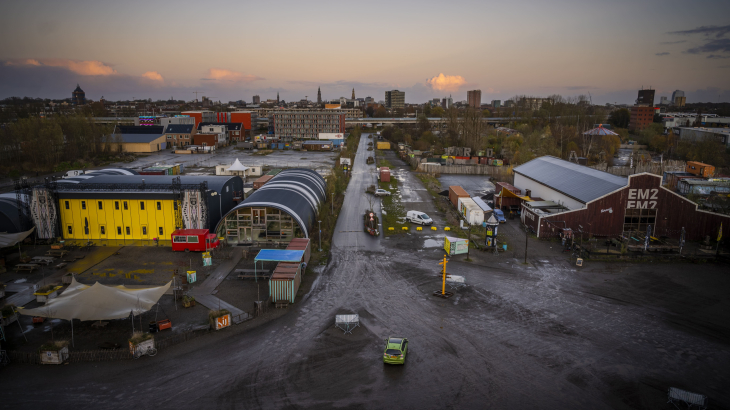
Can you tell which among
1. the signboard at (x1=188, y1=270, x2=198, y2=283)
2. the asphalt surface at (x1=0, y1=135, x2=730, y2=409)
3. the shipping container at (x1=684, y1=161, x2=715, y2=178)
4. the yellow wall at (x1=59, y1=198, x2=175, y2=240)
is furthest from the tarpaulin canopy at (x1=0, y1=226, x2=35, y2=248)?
the shipping container at (x1=684, y1=161, x2=715, y2=178)

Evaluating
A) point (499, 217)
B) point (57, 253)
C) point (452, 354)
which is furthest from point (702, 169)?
point (57, 253)

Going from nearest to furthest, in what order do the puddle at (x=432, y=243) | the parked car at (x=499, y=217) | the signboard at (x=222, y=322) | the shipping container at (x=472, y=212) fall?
1. the signboard at (x=222, y=322)
2. the puddle at (x=432, y=243)
3. the shipping container at (x=472, y=212)
4. the parked car at (x=499, y=217)

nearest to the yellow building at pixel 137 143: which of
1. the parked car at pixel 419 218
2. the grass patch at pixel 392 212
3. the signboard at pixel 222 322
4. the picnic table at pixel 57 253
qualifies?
the grass patch at pixel 392 212

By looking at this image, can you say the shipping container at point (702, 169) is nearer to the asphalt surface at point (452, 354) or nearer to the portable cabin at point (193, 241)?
the asphalt surface at point (452, 354)

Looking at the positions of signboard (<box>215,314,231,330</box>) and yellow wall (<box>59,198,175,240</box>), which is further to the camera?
yellow wall (<box>59,198,175,240</box>)

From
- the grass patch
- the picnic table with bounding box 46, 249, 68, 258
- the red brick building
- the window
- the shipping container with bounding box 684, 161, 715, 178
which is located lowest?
the picnic table with bounding box 46, 249, 68, 258

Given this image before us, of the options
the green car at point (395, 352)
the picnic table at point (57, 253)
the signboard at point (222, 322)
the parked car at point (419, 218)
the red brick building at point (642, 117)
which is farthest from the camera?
the red brick building at point (642, 117)

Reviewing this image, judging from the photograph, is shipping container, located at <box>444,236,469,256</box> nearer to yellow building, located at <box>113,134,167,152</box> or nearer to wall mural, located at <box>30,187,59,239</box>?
wall mural, located at <box>30,187,59,239</box>
